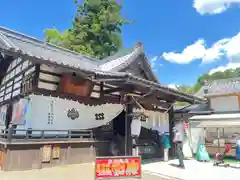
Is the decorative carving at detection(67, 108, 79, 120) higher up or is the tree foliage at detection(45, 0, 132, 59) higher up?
the tree foliage at detection(45, 0, 132, 59)

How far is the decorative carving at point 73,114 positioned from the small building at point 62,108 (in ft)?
0.14

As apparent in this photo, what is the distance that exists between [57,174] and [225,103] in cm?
1382

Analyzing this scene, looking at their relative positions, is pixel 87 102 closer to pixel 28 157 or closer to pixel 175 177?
pixel 28 157

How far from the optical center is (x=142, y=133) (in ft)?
39.9

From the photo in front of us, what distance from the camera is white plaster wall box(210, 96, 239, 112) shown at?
1575 cm

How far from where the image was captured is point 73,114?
30.2 ft

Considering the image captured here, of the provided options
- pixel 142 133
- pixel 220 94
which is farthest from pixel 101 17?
pixel 142 133

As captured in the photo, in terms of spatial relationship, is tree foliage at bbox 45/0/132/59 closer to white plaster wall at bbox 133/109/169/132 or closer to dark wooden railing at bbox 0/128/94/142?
white plaster wall at bbox 133/109/169/132

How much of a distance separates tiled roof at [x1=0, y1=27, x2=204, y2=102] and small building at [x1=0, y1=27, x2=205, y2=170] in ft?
0.10

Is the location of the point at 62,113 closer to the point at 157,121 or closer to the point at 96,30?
the point at 157,121

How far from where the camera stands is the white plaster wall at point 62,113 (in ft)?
27.0

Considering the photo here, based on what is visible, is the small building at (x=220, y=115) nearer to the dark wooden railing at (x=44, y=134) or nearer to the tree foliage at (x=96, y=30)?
the dark wooden railing at (x=44, y=134)

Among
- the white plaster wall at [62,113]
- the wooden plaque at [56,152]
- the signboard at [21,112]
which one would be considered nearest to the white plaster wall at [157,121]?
the white plaster wall at [62,113]

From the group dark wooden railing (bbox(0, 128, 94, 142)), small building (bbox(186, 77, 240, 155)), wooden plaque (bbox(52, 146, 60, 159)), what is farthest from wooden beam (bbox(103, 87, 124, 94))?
small building (bbox(186, 77, 240, 155))
